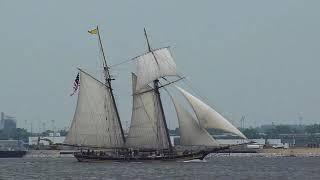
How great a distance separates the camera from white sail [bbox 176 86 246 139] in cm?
12938

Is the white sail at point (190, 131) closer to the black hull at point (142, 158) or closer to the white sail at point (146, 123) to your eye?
the white sail at point (146, 123)

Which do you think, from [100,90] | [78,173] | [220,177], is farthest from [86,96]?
[220,177]

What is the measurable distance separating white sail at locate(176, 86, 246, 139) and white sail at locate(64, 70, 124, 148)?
15.1m

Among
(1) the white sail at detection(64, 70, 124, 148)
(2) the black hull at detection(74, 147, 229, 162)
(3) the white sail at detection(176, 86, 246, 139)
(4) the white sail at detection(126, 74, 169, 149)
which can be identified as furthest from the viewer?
(2) the black hull at detection(74, 147, 229, 162)

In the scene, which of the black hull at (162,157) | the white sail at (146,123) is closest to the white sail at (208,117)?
the white sail at (146,123)

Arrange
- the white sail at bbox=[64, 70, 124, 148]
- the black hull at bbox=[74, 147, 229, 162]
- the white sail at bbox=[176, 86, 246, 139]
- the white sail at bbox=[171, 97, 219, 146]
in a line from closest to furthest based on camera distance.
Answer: the white sail at bbox=[176, 86, 246, 139] < the white sail at bbox=[171, 97, 219, 146] < the white sail at bbox=[64, 70, 124, 148] < the black hull at bbox=[74, 147, 229, 162]

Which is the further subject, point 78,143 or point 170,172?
point 78,143

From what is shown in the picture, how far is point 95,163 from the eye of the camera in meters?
145

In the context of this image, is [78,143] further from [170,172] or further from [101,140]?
[170,172]

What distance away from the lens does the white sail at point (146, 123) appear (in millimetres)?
138875

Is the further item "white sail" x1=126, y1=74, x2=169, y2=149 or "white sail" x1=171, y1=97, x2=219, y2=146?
"white sail" x1=126, y1=74, x2=169, y2=149

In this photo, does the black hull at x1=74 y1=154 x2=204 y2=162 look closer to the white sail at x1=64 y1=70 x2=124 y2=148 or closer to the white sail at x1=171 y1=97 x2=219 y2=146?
the white sail at x1=64 y1=70 x2=124 y2=148

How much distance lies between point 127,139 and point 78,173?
95.6 ft

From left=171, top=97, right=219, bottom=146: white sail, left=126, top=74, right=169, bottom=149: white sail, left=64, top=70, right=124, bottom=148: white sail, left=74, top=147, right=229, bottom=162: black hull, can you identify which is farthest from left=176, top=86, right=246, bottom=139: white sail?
left=64, top=70, right=124, bottom=148: white sail
